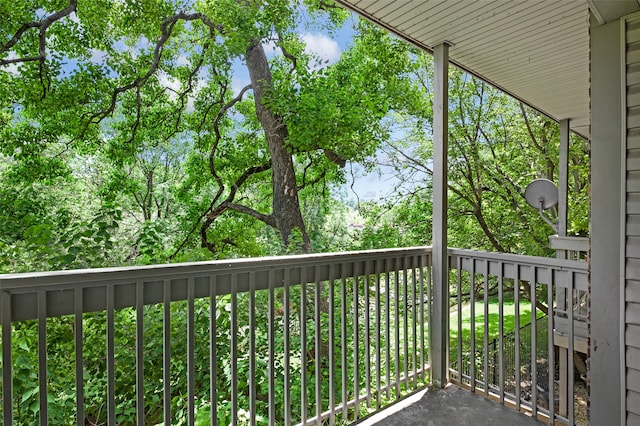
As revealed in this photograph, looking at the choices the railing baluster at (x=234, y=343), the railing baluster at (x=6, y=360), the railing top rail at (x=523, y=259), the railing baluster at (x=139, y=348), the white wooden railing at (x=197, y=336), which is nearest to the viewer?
the railing baluster at (x=6, y=360)

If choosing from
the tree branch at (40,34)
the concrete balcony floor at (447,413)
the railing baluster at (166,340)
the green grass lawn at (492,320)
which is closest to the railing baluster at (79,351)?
the railing baluster at (166,340)

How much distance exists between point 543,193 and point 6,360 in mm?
5104

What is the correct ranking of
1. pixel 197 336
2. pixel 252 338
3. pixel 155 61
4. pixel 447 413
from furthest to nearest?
pixel 155 61, pixel 197 336, pixel 447 413, pixel 252 338

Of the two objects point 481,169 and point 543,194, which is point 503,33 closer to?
point 543,194

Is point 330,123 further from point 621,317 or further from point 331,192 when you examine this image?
point 621,317

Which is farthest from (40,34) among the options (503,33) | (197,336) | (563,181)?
(563,181)

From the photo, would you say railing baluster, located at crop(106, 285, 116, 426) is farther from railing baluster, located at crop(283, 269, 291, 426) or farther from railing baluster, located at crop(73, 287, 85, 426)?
railing baluster, located at crop(283, 269, 291, 426)

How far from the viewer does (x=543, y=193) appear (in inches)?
177

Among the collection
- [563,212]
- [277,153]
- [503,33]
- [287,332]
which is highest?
[503,33]

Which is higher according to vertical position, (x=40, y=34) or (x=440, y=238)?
(x=40, y=34)

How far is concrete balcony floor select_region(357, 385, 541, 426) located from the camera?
2270 mm

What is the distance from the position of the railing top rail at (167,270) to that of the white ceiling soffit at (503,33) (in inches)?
62.7

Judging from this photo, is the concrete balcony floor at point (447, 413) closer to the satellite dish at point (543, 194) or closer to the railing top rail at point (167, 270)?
the railing top rail at point (167, 270)

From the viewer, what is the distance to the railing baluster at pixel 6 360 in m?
1.25
